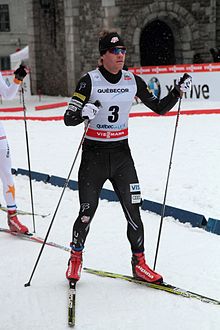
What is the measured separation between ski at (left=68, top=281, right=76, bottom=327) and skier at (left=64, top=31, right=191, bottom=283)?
0.11 meters

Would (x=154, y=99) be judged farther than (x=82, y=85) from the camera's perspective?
Yes

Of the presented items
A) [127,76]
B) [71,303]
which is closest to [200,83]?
[127,76]

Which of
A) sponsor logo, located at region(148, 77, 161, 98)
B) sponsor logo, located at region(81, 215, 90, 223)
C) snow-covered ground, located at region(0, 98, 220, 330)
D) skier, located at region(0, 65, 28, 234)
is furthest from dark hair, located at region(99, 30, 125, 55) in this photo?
sponsor logo, located at region(148, 77, 161, 98)

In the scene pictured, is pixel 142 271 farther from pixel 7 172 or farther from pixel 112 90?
pixel 7 172

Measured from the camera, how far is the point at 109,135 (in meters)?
4.66

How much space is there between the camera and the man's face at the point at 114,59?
453cm

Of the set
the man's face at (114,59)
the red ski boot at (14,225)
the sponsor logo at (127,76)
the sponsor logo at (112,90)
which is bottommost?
the red ski boot at (14,225)

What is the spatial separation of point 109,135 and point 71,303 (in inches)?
57.9

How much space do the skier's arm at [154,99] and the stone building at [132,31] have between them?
56.2 feet

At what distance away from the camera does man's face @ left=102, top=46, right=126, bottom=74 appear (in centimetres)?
453

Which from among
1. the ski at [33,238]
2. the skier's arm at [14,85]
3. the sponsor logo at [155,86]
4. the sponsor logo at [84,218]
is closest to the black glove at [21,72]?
the skier's arm at [14,85]

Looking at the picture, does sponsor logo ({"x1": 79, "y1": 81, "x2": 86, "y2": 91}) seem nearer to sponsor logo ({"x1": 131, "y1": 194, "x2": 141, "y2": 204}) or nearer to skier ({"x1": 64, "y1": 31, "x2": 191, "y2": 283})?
skier ({"x1": 64, "y1": 31, "x2": 191, "y2": 283})

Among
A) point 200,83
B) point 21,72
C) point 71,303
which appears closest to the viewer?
point 71,303

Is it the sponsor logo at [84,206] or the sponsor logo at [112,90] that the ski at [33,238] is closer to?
the sponsor logo at [84,206]
